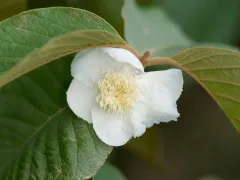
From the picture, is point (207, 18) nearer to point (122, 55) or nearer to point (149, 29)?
point (149, 29)

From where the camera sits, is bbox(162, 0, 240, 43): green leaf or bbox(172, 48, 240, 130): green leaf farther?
bbox(162, 0, 240, 43): green leaf

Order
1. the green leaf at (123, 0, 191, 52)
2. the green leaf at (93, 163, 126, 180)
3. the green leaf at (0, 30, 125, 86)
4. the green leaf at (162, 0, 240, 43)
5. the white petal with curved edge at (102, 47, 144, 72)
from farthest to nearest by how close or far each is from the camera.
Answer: the green leaf at (162, 0, 240, 43) → the green leaf at (123, 0, 191, 52) → the green leaf at (93, 163, 126, 180) → the white petal with curved edge at (102, 47, 144, 72) → the green leaf at (0, 30, 125, 86)

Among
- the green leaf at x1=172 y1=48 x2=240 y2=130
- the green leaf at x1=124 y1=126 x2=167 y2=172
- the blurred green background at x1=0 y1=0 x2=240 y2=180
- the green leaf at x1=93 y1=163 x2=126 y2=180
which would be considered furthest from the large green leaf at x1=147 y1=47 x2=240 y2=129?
the blurred green background at x1=0 y1=0 x2=240 y2=180

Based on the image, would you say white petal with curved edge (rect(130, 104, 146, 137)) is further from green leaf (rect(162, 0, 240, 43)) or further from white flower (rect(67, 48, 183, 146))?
green leaf (rect(162, 0, 240, 43))

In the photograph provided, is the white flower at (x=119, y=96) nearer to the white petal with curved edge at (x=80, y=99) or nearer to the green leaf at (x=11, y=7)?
the white petal with curved edge at (x=80, y=99)

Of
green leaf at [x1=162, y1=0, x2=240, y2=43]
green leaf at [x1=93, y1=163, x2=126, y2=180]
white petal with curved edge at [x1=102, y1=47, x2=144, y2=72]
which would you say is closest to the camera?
white petal with curved edge at [x1=102, y1=47, x2=144, y2=72]

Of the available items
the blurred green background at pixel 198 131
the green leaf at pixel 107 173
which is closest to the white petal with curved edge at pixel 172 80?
the green leaf at pixel 107 173

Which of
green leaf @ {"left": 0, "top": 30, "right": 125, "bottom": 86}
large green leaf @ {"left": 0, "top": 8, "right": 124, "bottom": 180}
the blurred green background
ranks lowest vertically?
the blurred green background

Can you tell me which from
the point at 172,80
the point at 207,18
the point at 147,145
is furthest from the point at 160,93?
the point at 207,18
